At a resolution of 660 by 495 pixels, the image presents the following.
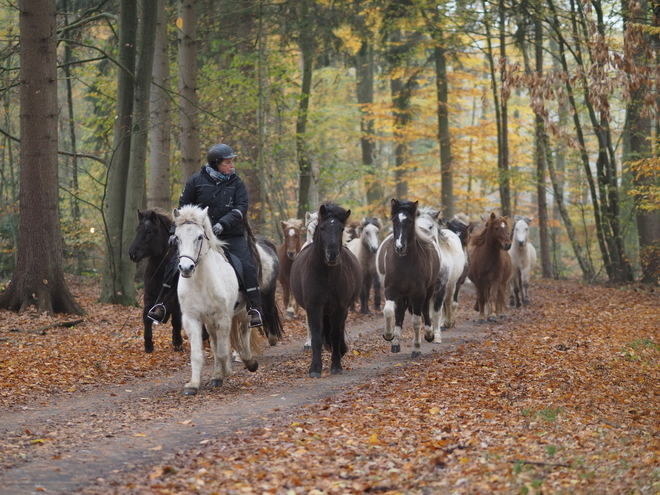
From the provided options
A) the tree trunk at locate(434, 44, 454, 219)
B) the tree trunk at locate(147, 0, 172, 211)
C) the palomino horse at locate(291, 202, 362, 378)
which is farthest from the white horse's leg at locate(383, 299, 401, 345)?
the tree trunk at locate(434, 44, 454, 219)

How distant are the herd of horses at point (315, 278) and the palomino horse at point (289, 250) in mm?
27

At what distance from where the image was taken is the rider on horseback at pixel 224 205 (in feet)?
31.1

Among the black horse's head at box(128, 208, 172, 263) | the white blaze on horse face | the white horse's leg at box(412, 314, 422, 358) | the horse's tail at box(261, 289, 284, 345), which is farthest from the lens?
the horse's tail at box(261, 289, 284, 345)

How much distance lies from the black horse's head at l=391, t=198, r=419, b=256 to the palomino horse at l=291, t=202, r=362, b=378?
1117 mm

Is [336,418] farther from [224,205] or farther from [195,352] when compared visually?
[224,205]

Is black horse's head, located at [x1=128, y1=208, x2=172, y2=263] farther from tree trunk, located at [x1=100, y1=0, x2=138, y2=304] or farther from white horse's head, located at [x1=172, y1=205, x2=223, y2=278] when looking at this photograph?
tree trunk, located at [x1=100, y1=0, x2=138, y2=304]

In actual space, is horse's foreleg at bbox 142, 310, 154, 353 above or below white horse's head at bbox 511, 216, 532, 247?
below

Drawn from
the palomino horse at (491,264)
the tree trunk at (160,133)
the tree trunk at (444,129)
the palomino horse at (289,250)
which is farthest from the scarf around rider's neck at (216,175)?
the tree trunk at (444,129)

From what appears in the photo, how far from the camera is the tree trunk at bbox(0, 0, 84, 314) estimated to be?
1383 cm

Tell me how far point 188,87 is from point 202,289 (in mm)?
10091

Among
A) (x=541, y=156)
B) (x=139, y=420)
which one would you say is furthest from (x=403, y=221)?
(x=541, y=156)

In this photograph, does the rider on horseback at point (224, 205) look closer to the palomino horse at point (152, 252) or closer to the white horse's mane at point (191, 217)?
the white horse's mane at point (191, 217)

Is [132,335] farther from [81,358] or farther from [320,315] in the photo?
[320,315]

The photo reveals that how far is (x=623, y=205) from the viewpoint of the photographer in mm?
25688
